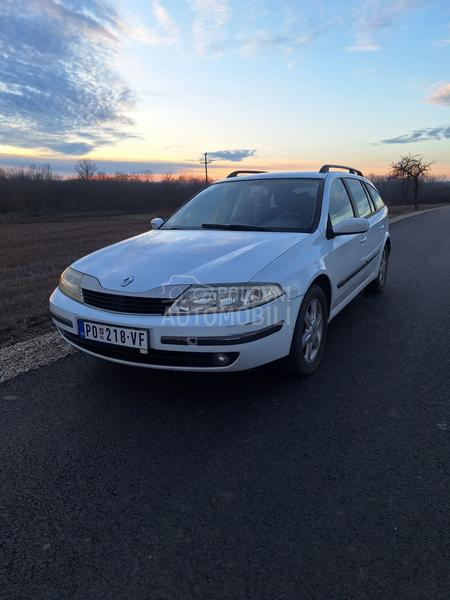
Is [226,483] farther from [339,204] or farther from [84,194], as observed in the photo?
[84,194]

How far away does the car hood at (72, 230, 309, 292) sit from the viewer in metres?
2.89

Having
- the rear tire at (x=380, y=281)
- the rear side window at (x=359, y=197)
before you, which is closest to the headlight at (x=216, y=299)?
the rear side window at (x=359, y=197)

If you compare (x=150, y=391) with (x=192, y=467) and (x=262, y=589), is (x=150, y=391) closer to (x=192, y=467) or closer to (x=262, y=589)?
(x=192, y=467)

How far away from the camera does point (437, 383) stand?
3.33m

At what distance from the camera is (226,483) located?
2.26 m

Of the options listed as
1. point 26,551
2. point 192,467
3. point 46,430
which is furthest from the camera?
point 46,430

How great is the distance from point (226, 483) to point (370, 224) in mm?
3841

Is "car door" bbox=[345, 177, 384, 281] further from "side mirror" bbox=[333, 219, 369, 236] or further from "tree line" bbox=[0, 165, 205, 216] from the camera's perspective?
"tree line" bbox=[0, 165, 205, 216]

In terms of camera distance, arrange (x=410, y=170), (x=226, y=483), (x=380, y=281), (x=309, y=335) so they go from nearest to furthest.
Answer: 1. (x=226, y=483)
2. (x=309, y=335)
3. (x=380, y=281)
4. (x=410, y=170)

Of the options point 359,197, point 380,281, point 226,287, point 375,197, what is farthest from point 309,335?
point 375,197

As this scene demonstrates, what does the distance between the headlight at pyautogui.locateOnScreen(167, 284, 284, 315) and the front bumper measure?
46 millimetres

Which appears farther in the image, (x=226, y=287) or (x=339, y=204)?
(x=339, y=204)

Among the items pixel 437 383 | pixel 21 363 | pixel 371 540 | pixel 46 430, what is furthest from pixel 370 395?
pixel 21 363

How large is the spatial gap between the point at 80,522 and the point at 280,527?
921mm
